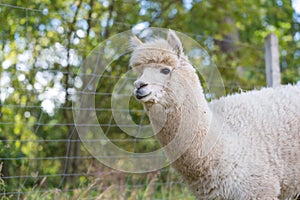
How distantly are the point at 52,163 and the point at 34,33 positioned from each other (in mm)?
1664

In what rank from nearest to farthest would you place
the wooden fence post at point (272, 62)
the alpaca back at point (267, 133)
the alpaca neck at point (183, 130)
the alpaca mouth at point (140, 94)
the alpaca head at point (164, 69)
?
the alpaca mouth at point (140, 94) < the alpaca head at point (164, 69) < the alpaca neck at point (183, 130) < the alpaca back at point (267, 133) < the wooden fence post at point (272, 62)

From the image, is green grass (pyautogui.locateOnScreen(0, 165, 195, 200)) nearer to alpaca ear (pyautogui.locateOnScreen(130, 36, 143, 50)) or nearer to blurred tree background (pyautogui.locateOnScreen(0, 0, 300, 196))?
blurred tree background (pyautogui.locateOnScreen(0, 0, 300, 196))

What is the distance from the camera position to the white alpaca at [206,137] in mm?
2889

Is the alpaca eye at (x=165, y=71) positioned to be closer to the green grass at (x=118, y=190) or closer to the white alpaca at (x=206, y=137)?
the white alpaca at (x=206, y=137)

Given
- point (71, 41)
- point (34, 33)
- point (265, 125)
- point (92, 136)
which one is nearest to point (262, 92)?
point (265, 125)

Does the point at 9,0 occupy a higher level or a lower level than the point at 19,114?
higher

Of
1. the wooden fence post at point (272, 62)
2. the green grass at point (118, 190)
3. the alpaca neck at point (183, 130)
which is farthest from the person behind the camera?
the wooden fence post at point (272, 62)

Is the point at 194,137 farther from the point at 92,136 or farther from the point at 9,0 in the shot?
the point at 9,0

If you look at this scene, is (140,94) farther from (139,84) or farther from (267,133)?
(267,133)

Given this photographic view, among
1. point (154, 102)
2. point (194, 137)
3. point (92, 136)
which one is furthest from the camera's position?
point (92, 136)

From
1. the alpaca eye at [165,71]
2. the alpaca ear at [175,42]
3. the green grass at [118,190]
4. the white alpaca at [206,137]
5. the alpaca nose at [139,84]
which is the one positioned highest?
the alpaca ear at [175,42]

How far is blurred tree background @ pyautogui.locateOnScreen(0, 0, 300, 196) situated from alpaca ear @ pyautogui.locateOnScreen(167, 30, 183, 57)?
0.75 m

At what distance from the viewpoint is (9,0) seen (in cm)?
477

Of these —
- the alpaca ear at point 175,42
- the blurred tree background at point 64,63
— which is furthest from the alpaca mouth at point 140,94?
the blurred tree background at point 64,63
